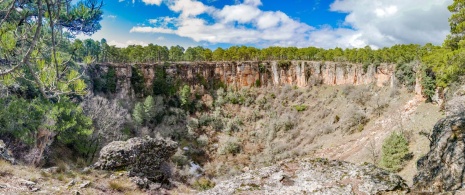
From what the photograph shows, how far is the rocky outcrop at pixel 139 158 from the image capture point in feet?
44.8

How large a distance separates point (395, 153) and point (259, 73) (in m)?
33.6

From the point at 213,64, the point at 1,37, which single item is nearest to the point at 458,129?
the point at 1,37

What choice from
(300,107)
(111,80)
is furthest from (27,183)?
(300,107)

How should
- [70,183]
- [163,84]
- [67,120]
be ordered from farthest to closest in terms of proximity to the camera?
[163,84] → [67,120] → [70,183]

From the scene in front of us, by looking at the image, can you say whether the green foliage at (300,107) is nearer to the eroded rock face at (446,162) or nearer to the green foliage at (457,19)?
the green foliage at (457,19)

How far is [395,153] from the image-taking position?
21766 millimetres

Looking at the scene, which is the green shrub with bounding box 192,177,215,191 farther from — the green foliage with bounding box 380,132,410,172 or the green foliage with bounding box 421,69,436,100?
the green foliage with bounding box 421,69,436,100

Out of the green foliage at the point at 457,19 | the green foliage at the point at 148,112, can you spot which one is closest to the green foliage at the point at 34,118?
the green foliage at the point at 148,112

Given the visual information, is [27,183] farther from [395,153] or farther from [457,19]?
[395,153]

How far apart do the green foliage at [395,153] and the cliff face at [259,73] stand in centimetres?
2256

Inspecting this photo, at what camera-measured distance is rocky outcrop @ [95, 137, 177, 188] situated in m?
13.7

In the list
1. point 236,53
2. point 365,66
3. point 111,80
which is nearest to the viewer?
point 111,80

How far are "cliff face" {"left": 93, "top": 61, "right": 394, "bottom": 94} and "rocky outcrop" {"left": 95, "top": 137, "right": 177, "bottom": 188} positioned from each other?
29.8 metres

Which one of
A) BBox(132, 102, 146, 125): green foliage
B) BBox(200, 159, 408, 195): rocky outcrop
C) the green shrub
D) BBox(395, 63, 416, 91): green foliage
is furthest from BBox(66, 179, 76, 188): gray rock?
BBox(395, 63, 416, 91): green foliage
